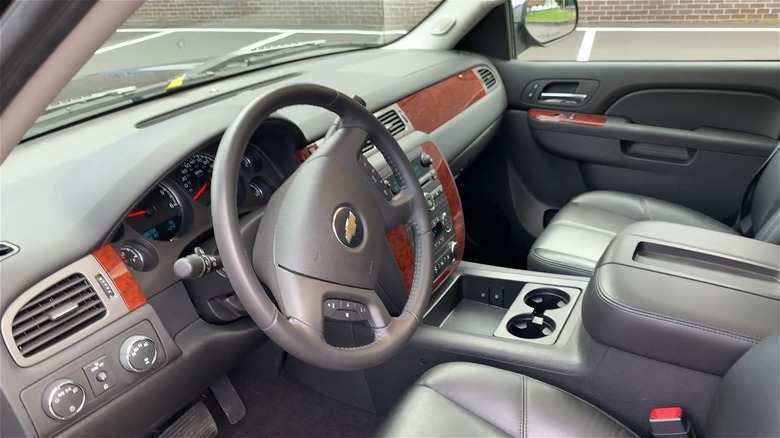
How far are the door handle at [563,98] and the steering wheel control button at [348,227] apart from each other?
1.71 metres

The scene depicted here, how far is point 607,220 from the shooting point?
7.28 feet

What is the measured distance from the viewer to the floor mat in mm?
2010

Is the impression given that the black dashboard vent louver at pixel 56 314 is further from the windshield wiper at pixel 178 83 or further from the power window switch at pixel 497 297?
the power window switch at pixel 497 297

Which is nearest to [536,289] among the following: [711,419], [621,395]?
[621,395]

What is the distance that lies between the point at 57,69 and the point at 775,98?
231cm

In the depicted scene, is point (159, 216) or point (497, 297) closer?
point (159, 216)

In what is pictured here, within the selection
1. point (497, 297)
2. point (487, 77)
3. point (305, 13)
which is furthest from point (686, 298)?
point (305, 13)

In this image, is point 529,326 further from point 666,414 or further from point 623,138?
point 623,138

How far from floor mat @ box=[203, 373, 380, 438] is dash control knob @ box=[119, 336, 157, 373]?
76 cm

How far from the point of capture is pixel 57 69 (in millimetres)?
741

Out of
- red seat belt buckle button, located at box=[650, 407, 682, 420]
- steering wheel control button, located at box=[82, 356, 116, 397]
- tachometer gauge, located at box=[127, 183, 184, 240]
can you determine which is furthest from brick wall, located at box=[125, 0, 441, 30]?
red seat belt buckle button, located at box=[650, 407, 682, 420]

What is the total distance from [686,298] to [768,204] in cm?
75

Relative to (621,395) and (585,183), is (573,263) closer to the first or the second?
(621,395)

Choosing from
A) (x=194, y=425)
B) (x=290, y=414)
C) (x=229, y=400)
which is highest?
(x=194, y=425)
